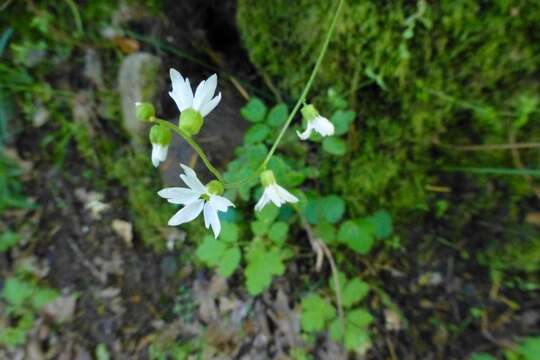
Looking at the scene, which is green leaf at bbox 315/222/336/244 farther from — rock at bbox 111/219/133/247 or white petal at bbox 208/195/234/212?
rock at bbox 111/219/133/247

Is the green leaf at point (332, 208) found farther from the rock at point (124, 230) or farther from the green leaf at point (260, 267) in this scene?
the rock at point (124, 230)

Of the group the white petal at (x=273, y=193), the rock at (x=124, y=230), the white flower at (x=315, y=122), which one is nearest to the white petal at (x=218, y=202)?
the white petal at (x=273, y=193)

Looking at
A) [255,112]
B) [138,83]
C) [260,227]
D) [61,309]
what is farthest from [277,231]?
[61,309]

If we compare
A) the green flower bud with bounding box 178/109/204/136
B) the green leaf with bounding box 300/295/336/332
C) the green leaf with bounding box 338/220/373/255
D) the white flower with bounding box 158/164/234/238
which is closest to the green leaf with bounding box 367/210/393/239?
the green leaf with bounding box 338/220/373/255

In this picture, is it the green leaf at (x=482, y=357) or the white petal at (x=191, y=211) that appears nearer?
the white petal at (x=191, y=211)

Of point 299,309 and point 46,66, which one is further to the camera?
point 46,66

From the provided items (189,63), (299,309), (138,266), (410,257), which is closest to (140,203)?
(138,266)

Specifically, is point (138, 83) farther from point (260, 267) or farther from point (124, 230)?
point (260, 267)

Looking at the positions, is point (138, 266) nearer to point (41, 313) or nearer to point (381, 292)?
point (41, 313)
